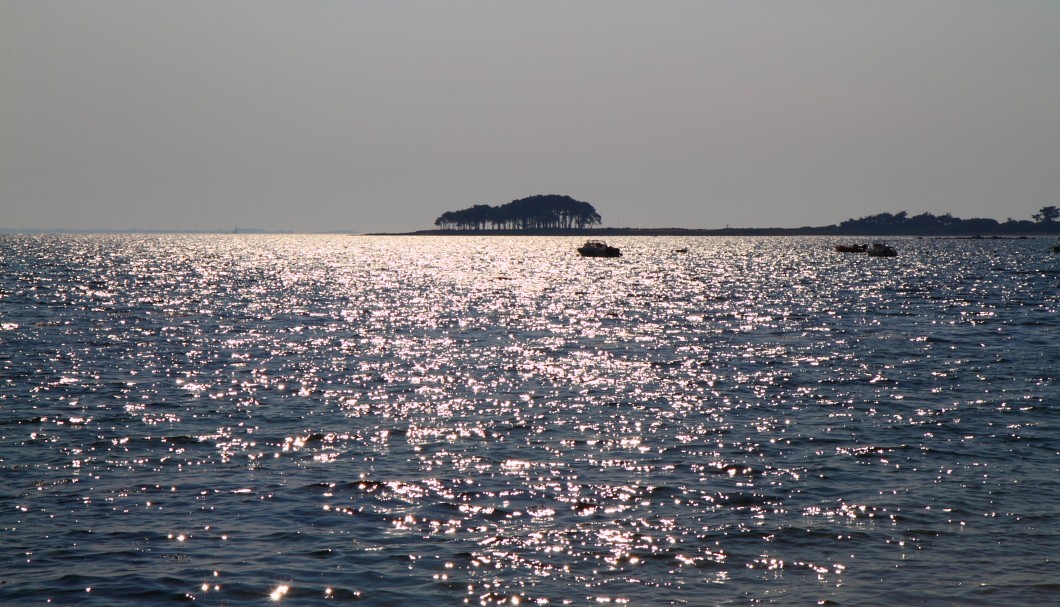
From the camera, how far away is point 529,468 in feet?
69.8

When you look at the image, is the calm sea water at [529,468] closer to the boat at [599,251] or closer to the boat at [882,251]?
the boat at [882,251]

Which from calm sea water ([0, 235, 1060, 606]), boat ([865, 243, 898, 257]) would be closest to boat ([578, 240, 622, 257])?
boat ([865, 243, 898, 257])

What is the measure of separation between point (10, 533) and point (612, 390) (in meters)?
19.8

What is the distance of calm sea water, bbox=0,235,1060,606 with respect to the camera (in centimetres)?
1459

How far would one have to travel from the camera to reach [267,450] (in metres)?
22.8

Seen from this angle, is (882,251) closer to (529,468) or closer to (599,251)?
(599,251)

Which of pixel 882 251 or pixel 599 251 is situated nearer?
pixel 882 251

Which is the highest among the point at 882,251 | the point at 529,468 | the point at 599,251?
the point at 882,251

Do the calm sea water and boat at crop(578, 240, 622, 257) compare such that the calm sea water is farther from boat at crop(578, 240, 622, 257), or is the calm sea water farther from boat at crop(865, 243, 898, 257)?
boat at crop(578, 240, 622, 257)

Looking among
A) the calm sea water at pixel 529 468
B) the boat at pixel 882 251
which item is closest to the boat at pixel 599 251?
the boat at pixel 882 251

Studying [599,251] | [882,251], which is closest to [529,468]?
[599,251]

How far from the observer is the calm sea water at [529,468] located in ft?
47.9

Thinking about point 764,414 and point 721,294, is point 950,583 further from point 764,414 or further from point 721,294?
point 721,294

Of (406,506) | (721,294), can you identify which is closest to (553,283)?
(721,294)
